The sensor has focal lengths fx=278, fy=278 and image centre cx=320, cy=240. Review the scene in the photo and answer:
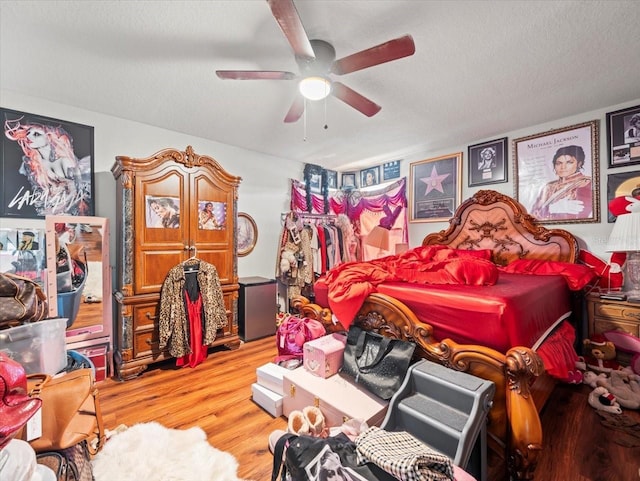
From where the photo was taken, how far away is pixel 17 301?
1.61 m

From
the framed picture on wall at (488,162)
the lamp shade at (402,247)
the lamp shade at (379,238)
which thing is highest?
the framed picture on wall at (488,162)

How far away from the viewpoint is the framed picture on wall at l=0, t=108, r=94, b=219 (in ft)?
8.41

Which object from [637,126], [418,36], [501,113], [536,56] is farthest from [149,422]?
[637,126]

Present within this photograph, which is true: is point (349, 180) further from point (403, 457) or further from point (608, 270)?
point (403, 457)

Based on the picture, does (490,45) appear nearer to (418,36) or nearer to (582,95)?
(418,36)

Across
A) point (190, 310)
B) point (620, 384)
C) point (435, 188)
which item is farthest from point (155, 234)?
point (620, 384)

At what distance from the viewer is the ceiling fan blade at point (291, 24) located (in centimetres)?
→ 131

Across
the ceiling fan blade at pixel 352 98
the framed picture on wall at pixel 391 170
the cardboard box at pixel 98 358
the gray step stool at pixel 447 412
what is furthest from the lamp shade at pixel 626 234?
the cardboard box at pixel 98 358

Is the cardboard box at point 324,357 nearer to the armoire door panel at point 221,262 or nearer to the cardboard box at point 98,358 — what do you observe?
the armoire door panel at point 221,262

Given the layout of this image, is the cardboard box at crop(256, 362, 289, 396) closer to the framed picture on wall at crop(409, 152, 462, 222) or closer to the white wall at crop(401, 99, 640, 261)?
the framed picture on wall at crop(409, 152, 462, 222)

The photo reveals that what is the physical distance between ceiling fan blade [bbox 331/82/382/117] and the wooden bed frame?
4.83ft

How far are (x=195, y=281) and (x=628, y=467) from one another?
3577mm

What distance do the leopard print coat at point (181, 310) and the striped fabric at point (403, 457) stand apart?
2.28m

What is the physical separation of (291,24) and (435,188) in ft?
11.1
